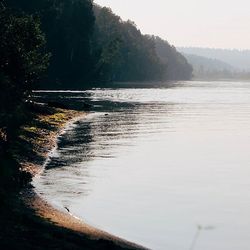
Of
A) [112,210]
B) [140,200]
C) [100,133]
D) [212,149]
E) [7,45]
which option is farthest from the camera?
[100,133]

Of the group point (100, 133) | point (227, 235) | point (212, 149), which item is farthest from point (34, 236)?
point (100, 133)

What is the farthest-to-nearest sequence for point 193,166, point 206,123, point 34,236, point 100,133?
1. point 206,123
2. point 100,133
3. point 193,166
4. point 34,236

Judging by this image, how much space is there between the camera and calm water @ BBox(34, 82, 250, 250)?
27141 millimetres

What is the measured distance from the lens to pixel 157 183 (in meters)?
38.8

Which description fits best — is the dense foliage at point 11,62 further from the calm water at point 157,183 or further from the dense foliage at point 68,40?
the dense foliage at point 68,40

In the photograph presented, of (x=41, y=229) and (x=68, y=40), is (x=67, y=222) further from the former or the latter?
(x=68, y=40)

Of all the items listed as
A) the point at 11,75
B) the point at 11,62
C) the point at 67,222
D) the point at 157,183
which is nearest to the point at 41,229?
the point at 67,222

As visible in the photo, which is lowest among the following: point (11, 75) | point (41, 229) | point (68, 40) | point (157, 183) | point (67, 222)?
point (157, 183)

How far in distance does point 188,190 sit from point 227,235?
10.2 metres

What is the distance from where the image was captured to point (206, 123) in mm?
90438

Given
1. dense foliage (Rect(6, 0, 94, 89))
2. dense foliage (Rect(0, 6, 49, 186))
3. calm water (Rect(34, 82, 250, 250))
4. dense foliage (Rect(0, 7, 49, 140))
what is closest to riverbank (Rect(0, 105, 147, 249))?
calm water (Rect(34, 82, 250, 250))

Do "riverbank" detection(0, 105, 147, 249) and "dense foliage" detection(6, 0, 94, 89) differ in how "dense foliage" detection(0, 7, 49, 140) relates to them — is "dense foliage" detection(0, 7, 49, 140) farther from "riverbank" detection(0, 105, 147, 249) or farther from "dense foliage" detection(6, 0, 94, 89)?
"dense foliage" detection(6, 0, 94, 89)

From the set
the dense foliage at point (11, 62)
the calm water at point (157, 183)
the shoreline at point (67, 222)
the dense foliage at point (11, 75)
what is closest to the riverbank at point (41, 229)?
the shoreline at point (67, 222)

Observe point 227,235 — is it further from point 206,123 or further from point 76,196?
point 206,123
